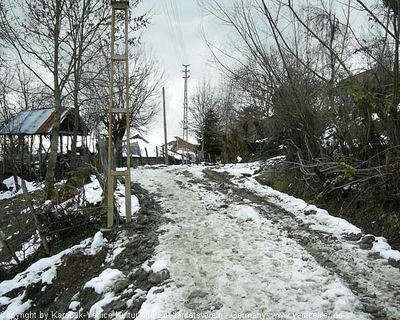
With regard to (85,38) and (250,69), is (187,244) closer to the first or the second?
(250,69)

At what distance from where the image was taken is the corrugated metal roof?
17.3 metres

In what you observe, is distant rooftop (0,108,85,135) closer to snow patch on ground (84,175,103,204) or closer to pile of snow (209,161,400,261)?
snow patch on ground (84,175,103,204)

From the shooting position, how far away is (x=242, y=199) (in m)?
8.01

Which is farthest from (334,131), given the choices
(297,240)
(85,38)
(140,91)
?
(140,91)

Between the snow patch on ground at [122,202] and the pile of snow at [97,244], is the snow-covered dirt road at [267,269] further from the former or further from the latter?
the pile of snow at [97,244]

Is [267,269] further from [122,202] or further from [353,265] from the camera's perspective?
[122,202]

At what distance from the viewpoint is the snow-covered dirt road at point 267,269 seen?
3406mm

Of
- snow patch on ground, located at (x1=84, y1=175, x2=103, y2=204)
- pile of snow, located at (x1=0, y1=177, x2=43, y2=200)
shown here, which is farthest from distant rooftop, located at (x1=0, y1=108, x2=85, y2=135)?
snow patch on ground, located at (x1=84, y1=175, x2=103, y2=204)

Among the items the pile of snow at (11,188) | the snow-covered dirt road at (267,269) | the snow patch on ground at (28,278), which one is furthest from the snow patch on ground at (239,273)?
the pile of snow at (11,188)

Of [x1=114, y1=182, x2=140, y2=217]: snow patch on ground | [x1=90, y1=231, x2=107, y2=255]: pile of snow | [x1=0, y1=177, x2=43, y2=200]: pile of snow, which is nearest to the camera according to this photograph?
[x1=90, y1=231, x2=107, y2=255]: pile of snow

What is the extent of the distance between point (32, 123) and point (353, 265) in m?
17.7

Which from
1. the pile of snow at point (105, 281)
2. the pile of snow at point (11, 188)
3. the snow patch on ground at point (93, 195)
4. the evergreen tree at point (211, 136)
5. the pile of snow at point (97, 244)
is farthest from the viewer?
the evergreen tree at point (211, 136)

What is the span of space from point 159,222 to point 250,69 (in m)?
4.70

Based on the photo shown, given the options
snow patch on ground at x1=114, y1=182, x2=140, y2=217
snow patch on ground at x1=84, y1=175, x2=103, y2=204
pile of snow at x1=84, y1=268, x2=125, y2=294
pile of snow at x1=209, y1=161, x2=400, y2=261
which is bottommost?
pile of snow at x1=84, y1=268, x2=125, y2=294
